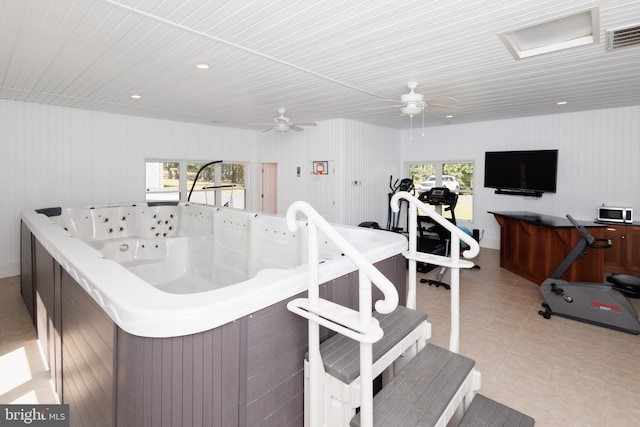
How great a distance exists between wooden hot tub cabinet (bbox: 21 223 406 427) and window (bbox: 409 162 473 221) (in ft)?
18.6

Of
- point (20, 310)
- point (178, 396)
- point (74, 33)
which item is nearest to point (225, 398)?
point (178, 396)

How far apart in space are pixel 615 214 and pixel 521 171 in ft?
4.83

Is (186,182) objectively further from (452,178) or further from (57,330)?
(452,178)

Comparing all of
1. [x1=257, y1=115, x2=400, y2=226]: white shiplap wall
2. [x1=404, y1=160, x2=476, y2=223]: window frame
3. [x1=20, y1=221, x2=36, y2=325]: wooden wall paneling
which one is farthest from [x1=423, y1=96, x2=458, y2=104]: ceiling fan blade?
[x1=20, y1=221, x2=36, y2=325]: wooden wall paneling

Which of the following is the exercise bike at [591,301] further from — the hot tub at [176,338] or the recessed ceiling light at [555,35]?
the hot tub at [176,338]

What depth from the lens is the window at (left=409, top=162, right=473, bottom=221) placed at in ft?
22.5

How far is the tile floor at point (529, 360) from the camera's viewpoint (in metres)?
2.11

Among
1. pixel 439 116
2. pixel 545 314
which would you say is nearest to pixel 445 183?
pixel 439 116

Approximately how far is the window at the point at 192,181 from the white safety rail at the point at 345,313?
Answer: 4564 millimetres

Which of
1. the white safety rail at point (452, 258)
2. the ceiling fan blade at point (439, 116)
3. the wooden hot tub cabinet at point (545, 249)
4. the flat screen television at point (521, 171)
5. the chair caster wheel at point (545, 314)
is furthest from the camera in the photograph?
the flat screen television at point (521, 171)

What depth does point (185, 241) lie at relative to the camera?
4551 millimetres

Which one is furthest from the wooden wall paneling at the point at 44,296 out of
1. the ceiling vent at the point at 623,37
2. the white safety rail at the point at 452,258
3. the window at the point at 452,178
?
the window at the point at 452,178

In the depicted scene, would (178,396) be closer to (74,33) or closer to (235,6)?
(235,6)

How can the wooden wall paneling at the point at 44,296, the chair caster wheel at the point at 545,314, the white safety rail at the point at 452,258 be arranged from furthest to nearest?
the chair caster wheel at the point at 545,314 < the wooden wall paneling at the point at 44,296 < the white safety rail at the point at 452,258
